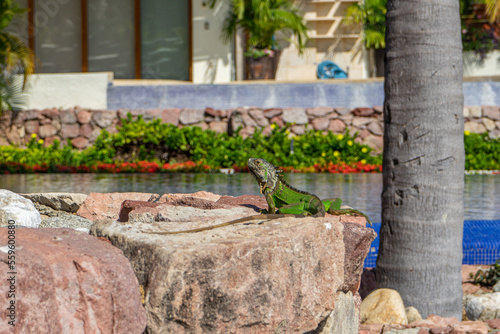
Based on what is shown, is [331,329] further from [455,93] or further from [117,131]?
[117,131]

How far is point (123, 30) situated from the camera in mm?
18688

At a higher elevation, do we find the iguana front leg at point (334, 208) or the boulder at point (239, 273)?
the iguana front leg at point (334, 208)

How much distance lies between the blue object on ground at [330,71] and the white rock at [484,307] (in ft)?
45.0

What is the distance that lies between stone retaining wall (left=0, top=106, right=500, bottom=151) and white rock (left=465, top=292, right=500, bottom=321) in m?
9.47

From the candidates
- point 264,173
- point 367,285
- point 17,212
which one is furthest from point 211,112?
point 264,173

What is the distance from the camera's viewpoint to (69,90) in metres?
14.8

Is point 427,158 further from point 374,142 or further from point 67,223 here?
point 374,142

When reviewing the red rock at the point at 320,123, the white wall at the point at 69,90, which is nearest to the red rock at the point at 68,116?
the white wall at the point at 69,90

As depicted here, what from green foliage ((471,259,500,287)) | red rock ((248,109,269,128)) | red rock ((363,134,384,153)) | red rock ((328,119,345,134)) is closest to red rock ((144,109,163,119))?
red rock ((248,109,269,128))

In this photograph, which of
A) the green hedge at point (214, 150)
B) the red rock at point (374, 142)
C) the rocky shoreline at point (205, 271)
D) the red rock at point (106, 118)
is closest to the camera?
the rocky shoreline at point (205, 271)

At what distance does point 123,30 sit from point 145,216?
53.9 ft

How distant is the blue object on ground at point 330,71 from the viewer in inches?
694

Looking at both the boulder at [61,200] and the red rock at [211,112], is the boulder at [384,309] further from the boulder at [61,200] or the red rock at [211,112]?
the red rock at [211,112]

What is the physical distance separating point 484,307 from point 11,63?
1247 cm
